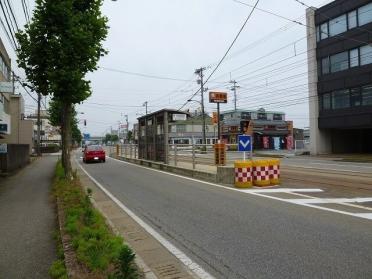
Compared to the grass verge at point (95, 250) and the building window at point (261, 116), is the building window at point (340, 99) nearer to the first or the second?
the grass verge at point (95, 250)

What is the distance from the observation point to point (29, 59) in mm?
17812

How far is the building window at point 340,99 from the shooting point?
3919cm

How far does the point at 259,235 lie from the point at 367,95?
1312 inches

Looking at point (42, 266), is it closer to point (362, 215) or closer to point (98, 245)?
point (98, 245)

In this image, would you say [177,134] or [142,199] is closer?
[142,199]

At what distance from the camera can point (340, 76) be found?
39.7 metres

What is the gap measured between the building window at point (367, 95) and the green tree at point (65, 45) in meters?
26.8

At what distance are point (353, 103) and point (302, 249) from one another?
3514 centimetres

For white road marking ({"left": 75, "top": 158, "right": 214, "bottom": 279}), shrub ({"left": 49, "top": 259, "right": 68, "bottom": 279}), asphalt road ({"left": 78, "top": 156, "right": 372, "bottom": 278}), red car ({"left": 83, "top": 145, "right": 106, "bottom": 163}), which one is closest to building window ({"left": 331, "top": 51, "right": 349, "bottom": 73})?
red car ({"left": 83, "top": 145, "right": 106, "bottom": 163})

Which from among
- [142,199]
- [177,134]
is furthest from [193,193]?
[177,134]

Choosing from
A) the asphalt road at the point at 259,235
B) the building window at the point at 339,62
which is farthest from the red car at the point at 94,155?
the asphalt road at the point at 259,235

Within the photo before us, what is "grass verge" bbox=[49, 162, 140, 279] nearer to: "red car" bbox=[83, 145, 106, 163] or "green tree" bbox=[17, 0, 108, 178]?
"green tree" bbox=[17, 0, 108, 178]

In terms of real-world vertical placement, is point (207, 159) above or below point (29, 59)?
below

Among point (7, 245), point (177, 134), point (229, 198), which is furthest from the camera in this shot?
point (177, 134)
